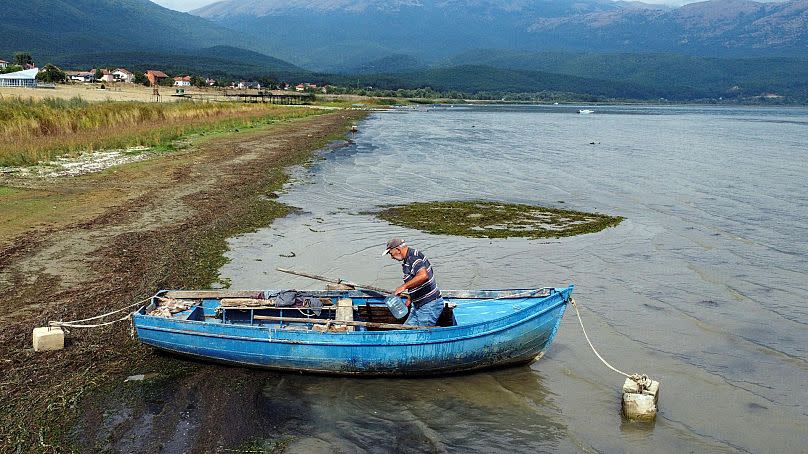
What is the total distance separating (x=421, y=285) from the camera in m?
11.0

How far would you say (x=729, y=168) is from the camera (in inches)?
1602

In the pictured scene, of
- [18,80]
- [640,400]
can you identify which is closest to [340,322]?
[640,400]

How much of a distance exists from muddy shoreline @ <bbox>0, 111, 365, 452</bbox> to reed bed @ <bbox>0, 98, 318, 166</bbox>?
6.25m

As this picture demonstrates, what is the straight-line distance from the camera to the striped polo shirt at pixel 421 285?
10961 millimetres

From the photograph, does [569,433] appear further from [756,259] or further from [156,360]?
[756,259]

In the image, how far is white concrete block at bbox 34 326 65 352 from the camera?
34.9 feet

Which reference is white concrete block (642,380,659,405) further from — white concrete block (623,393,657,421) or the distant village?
the distant village

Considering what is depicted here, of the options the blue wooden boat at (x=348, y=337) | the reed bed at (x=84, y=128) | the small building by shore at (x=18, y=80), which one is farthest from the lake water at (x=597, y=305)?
the small building by shore at (x=18, y=80)

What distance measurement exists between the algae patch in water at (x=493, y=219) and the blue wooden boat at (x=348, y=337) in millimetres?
9385

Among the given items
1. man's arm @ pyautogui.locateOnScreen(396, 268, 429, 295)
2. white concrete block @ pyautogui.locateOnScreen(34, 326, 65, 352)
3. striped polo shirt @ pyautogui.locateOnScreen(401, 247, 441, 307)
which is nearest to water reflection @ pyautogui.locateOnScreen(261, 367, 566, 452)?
striped polo shirt @ pyautogui.locateOnScreen(401, 247, 441, 307)

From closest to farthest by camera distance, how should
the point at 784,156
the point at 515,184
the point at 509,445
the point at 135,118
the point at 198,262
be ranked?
the point at 509,445 → the point at 198,262 → the point at 515,184 → the point at 135,118 → the point at 784,156

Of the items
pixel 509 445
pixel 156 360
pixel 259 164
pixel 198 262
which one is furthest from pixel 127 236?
pixel 259 164

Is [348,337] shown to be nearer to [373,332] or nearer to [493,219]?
[373,332]

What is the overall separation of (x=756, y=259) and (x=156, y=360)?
15.8 m
